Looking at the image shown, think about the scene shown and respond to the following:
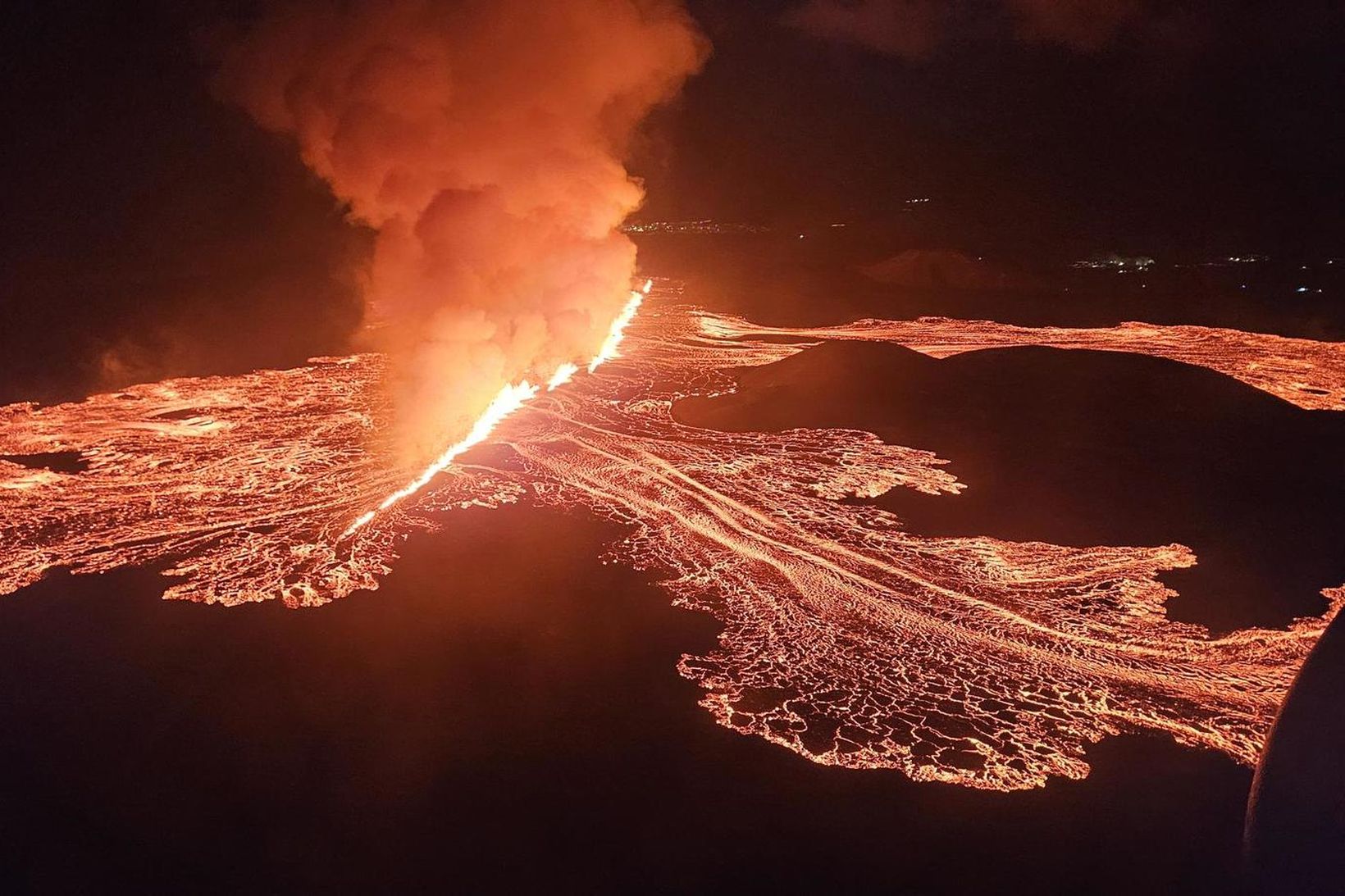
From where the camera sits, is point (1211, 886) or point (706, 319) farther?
point (706, 319)

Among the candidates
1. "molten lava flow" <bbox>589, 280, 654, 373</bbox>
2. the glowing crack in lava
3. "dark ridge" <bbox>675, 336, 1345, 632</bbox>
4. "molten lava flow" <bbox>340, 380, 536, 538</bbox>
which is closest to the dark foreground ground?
"dark ridge" <bbox>675, 336, 1345, 632</bbox>

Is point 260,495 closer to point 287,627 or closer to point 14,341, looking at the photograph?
point 287,627

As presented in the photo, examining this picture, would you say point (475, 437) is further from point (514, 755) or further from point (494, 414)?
point (514, 755)

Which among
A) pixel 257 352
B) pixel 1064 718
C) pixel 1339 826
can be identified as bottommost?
pixel 1064 718

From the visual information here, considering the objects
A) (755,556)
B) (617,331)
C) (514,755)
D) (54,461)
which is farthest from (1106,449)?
(54,461)

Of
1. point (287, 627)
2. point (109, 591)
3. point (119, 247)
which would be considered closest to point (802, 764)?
point (287, 627)

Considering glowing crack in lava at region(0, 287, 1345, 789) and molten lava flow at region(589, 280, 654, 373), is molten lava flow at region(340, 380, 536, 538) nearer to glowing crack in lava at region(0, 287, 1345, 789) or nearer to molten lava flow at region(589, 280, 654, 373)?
glowing crack in lava at region(0, 287, 1345, 789)

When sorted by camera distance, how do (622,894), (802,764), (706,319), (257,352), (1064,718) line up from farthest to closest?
(706,319) → (257,352) → (1064,718) → (802,764) → (622,894)

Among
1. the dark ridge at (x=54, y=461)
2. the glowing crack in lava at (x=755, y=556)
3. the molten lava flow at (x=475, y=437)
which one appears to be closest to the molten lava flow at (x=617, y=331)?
the molten lava flow at (x=475, y=437)
